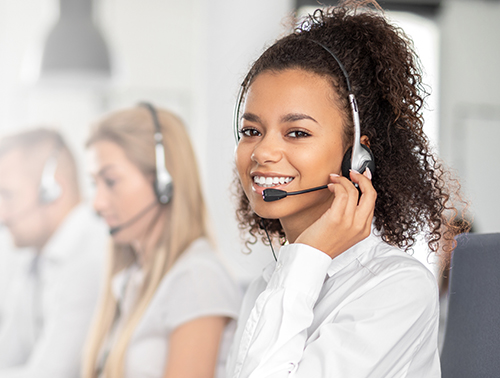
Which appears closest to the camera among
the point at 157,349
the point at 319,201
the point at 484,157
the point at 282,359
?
the point at 282,359

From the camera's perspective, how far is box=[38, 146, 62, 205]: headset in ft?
7.43

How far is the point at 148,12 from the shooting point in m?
3.51

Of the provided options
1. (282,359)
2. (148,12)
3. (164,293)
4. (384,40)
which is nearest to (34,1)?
(148,12)

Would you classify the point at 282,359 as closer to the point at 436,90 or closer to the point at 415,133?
the point at 415,133

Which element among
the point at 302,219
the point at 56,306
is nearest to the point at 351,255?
the point at 302,219

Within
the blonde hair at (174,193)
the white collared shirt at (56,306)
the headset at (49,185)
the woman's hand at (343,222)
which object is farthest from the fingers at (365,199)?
the headset at (49,185)

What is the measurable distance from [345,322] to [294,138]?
30cm

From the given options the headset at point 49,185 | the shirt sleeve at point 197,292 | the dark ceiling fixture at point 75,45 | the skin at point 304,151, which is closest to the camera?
the skin at point 304,151

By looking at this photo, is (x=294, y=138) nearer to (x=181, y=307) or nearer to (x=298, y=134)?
(x=298, y=134)

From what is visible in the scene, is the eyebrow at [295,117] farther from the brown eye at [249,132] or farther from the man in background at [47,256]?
the man in background at [47,256]

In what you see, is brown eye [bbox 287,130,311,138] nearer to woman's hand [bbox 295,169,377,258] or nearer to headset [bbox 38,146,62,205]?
woman's hand [bbox 295,169,377,258]

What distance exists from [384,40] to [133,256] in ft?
4.11

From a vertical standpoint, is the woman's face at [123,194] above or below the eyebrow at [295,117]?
below

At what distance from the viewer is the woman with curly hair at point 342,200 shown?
0.74 metres
